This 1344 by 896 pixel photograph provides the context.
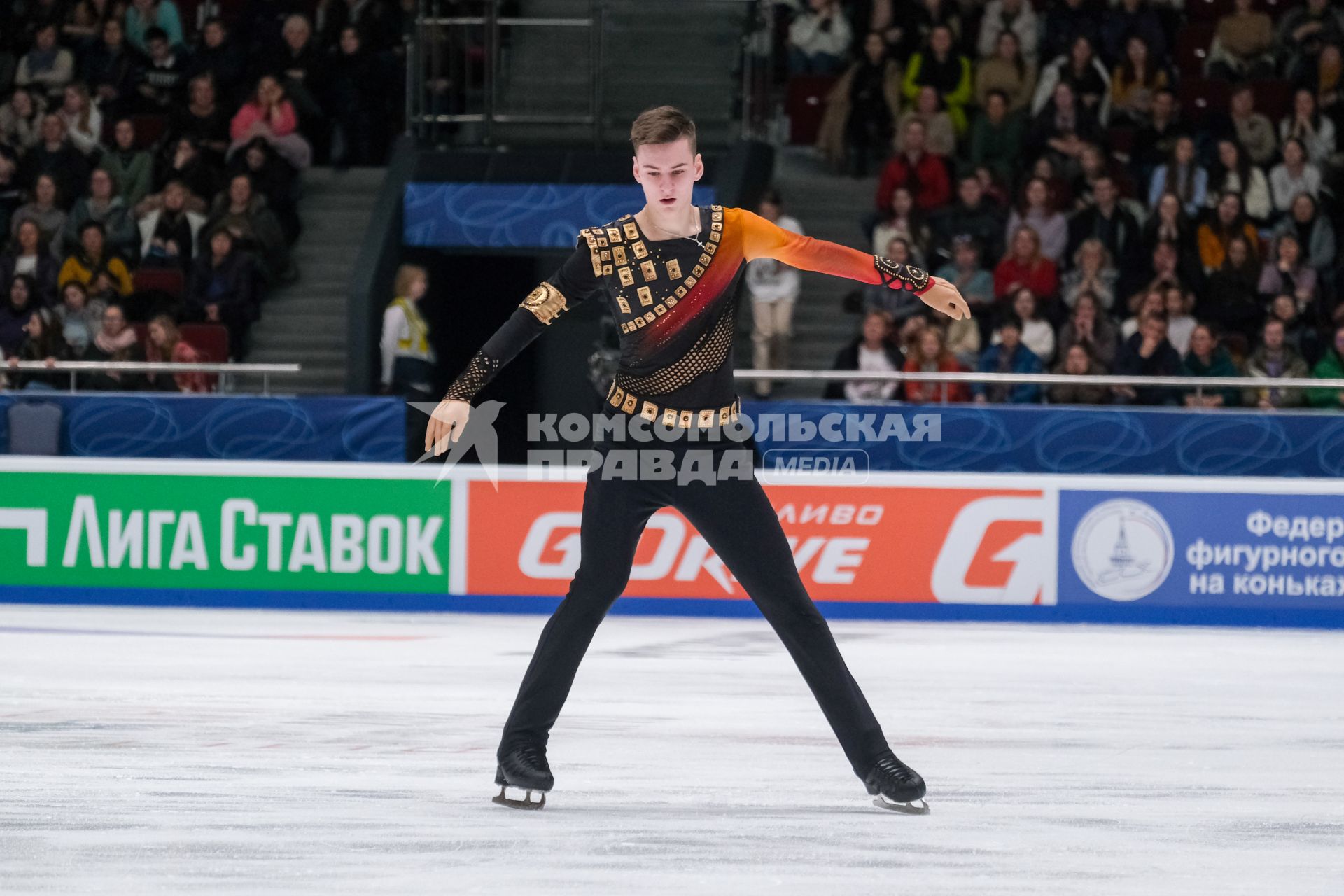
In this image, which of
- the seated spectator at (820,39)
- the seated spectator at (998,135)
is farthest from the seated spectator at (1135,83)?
the seated spectator at (820,39)

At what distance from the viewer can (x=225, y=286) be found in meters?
13.0

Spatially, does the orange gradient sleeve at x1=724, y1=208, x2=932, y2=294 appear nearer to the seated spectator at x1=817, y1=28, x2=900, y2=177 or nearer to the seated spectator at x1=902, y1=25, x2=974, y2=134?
the seated spectator at x1=902, y1=25, x2=974, y2=134

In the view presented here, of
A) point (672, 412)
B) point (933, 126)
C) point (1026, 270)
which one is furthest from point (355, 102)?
point (672, 412)

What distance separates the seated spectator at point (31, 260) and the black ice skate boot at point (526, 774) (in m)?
9.25

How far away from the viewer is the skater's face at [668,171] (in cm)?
434

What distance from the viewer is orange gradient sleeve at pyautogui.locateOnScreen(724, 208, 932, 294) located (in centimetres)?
453

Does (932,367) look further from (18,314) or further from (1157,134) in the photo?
(18,314)

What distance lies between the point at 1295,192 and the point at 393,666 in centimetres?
767

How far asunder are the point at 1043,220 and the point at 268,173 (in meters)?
5.69

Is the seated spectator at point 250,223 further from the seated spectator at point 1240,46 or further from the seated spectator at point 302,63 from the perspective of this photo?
the seated spectator at point 1240,46

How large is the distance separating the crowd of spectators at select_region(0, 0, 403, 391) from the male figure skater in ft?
24.1

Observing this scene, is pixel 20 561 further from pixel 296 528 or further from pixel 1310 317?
pixel 1310 317

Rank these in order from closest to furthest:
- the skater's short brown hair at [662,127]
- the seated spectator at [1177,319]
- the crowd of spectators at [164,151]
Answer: the skater's short brown hair at [662,127] < the seated spectator at [1177,319] < the crowd of spectators at [164,151]

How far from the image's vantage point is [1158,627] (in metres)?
9.45
